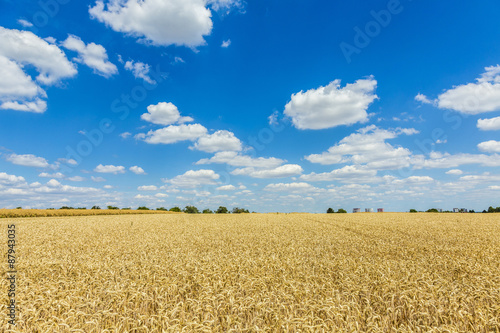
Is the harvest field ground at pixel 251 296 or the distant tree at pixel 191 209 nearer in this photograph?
the harvest field ground at pixel 251 296

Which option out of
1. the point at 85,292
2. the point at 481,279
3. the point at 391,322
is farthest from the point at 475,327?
the point at 85,292

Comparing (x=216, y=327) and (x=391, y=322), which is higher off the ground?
(x=216, y=327)

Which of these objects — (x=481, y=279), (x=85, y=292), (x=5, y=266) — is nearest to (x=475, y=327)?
(x=481, y=279)

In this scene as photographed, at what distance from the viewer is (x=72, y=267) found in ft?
26.2

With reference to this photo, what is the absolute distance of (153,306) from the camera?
536 centimetres

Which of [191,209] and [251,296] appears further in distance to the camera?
[191,209]

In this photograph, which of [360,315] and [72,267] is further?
[72,267]

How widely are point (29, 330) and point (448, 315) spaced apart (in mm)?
7309

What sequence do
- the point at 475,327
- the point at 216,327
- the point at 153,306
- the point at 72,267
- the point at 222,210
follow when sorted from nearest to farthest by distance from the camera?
the point at 216,327 < the point at 475,327 < the point at 153,306 < the point at 72,267 < the point at 222,210

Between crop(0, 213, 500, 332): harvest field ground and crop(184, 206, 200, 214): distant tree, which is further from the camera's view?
crop(184, 206, 200, 214): distant tree

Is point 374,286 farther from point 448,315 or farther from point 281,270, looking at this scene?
point 281,270

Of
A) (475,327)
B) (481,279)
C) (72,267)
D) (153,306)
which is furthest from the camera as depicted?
(72,267)

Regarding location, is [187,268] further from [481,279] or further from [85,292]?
[481,279]

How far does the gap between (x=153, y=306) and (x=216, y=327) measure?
1.95m
